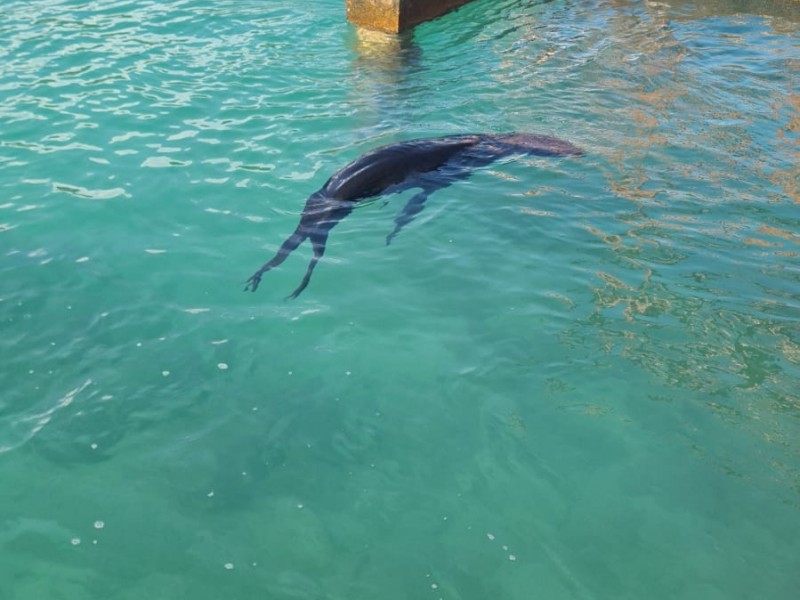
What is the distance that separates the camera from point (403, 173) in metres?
7.23

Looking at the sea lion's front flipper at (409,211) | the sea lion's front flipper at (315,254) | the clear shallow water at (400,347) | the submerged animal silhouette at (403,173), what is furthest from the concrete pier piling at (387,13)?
the sea lion's front flipper at (315,254)

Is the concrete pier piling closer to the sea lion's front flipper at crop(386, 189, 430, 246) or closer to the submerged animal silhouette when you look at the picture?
the submerged animal silhouette

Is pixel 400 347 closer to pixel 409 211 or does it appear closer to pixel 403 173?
pixel 409 211

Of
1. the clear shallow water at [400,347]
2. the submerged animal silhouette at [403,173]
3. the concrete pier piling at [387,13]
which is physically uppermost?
the concrete pier piling at [387,13]

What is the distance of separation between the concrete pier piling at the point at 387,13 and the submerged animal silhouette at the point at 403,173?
4.23m

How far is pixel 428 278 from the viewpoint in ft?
20.0

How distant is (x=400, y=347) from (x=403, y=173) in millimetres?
2398

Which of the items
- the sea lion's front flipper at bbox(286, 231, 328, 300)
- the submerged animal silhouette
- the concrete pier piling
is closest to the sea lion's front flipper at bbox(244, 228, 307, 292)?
the submerged animal silhouette

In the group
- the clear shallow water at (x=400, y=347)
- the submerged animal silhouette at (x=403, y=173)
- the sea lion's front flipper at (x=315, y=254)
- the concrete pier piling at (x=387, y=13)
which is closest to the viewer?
the clear shallow water at (x=400, y=347)

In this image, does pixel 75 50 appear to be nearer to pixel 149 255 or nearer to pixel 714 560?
pixel 149 255

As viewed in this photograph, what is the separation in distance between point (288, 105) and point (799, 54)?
271 inches

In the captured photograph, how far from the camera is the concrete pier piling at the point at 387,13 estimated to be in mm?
11320

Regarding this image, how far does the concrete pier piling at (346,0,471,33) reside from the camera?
37.1 feet

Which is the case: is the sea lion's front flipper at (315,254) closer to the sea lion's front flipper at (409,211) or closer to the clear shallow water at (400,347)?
the clear shallow water at (400,347)
